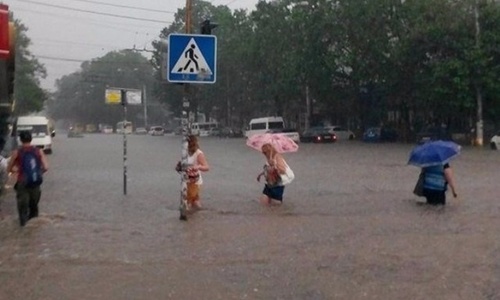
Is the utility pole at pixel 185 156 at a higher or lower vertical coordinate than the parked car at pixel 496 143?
higher

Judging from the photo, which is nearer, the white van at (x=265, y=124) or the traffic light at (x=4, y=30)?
the traffic light at (x=4, y=30)

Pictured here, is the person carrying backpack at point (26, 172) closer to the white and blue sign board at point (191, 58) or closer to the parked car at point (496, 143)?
the white and blue sign board at point (191, 58)

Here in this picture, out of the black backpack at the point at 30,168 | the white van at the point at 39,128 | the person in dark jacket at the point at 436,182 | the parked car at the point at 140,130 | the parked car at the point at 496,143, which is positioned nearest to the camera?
the black backpack at the point at 30,168

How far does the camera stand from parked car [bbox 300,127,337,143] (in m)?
68.4

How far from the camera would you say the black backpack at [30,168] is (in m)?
14.7

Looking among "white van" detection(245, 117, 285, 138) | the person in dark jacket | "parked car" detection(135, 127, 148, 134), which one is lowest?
"parked car" detection(135, 127, 148, 134)

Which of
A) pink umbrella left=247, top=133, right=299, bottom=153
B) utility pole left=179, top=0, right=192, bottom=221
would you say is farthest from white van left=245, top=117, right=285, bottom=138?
utility pole left=179, top=0, right=192, bottom=221

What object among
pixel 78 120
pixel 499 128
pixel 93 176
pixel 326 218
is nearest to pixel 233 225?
pixel 326 218

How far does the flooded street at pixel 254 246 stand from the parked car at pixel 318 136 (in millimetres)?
44457

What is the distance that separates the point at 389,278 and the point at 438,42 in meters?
46.3

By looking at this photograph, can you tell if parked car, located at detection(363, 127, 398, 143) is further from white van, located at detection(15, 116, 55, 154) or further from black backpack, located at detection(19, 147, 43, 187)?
black backpack, located at detection(19, 147, 43, 187)

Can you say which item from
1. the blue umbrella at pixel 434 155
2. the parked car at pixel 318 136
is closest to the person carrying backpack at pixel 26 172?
the blue umbrella at pixel 434 155

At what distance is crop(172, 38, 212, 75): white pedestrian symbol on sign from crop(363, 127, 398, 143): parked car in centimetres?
5231

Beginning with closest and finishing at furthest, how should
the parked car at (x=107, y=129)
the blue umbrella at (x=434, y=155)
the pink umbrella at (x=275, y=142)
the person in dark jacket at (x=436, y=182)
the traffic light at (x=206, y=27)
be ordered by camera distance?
the traffic light at (x=206, y=27), the blue umbrella at (x=434, y=155), the person in dark jacket at (x=436, y=182), the pink umbrella at (x=275, y=142), the parked car at (x=107, y=129)
